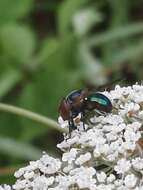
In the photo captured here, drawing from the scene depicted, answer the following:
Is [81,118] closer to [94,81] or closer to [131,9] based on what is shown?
[94,81]

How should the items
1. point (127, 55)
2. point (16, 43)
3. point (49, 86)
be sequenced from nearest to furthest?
point (49, 86)
point (16, 43)
point (127, 55)

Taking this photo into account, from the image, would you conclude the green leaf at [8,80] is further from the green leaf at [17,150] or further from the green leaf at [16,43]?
the green leaf at [17,150]

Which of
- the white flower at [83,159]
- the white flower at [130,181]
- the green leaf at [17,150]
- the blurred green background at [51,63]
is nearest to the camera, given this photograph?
the white flower at [130,181]

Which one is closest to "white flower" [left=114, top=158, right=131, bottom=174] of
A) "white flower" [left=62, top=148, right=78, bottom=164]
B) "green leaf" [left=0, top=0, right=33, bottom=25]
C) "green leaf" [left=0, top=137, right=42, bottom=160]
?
"white flower" [left=62, top=148, right=78, bottom=164]

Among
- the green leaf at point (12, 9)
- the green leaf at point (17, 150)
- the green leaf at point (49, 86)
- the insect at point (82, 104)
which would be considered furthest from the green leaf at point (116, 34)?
the insect at point (82, 104)

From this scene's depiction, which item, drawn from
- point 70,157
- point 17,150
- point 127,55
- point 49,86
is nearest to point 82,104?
point 70,157

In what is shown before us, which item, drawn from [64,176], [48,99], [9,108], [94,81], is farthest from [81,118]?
[94,81]

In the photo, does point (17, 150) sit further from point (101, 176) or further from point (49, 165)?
point (101, 176)
